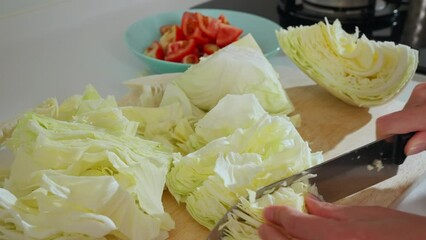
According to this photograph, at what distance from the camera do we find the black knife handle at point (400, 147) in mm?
984

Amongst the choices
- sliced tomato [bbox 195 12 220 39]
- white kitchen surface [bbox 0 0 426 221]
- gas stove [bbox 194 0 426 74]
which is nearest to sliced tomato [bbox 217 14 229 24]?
sliced tomato [bbox 195 12 220 39]

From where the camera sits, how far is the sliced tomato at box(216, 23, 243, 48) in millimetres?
1446

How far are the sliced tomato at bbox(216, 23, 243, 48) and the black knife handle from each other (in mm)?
581

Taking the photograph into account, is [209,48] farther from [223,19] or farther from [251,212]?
[251,212]

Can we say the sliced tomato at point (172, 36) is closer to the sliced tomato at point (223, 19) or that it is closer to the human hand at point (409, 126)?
the sliced tomato at point (223, 19)

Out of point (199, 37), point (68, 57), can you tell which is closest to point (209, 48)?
point (199, 37)

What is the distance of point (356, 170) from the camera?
945 mm

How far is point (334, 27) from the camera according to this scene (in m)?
1.20

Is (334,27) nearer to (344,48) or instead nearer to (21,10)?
(344,48)

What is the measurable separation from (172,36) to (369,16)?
625 mm

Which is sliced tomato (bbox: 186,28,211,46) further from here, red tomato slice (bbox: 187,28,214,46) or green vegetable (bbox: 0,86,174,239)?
green vegetable (bbox: 0,86,174,239)

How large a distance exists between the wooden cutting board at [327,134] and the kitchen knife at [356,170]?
2cm

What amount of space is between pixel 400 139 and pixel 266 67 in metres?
0.30

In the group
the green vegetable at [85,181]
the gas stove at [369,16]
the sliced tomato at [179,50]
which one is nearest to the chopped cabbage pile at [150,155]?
the green vegetable at [85,181]
